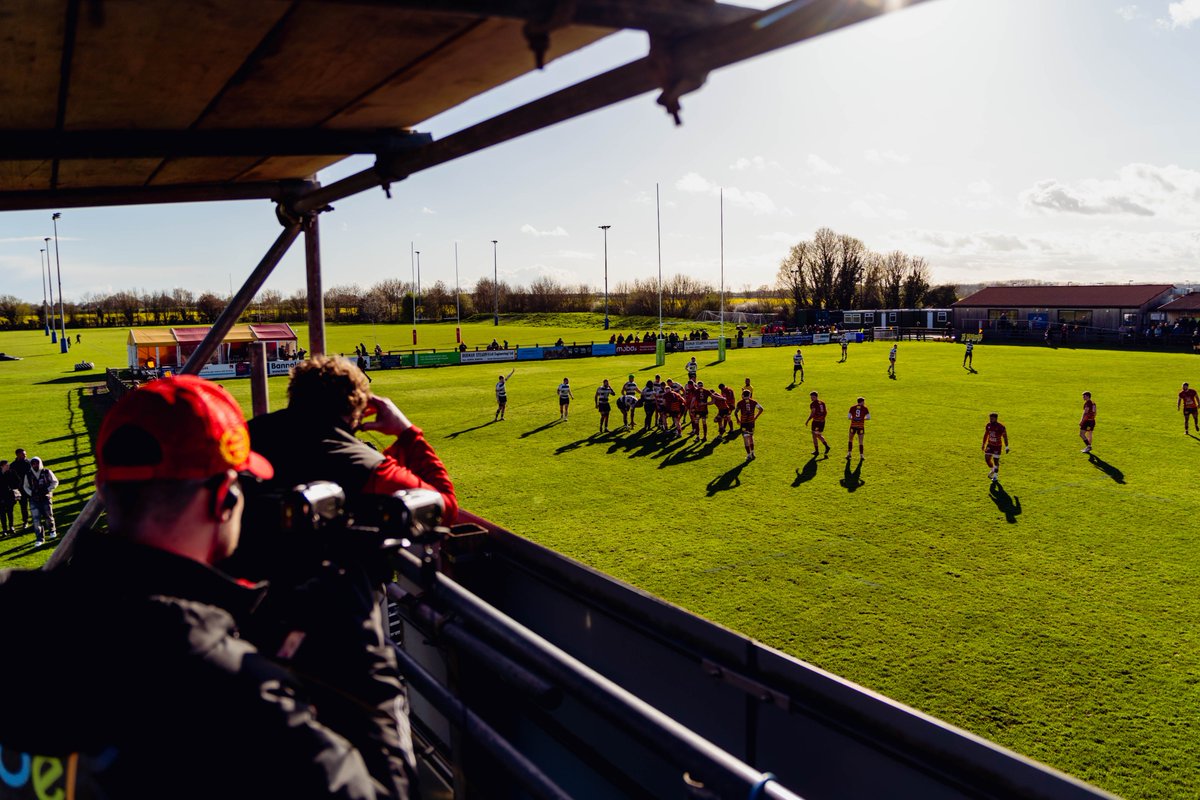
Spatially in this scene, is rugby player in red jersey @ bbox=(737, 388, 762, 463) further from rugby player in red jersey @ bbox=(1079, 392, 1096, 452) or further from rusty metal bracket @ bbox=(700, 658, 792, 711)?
rusty metal bracket @ bbox=(700, 658, 792, 711)

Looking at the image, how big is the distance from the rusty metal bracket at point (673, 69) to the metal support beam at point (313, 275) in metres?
3.20

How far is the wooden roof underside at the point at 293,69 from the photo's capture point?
1903 millimetres

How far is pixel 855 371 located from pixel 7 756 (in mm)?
38029

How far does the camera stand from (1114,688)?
24.1ft

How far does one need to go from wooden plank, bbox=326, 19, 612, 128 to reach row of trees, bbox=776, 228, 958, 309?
10219 centimetres

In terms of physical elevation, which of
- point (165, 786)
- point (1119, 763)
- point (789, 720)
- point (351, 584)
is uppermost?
point (351, 584)

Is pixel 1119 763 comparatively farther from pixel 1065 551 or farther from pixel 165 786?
pixel 165 786

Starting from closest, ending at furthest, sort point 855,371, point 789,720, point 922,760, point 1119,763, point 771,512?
point 922,760 → point 789,720 → point 1119,763 → point 771,512 → point 855,371

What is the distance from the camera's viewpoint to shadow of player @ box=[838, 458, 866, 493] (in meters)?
15.0

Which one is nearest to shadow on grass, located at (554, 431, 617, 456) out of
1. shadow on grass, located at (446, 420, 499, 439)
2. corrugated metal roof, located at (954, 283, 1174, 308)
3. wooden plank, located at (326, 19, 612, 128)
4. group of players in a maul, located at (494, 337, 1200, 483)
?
group of players in a maul, located at (494, 337, 1200, 483)

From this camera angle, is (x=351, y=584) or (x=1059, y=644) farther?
(x=1059, y=644)

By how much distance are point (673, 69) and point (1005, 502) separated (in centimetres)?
1396

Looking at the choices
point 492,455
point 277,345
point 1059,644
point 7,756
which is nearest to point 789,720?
point 7,756

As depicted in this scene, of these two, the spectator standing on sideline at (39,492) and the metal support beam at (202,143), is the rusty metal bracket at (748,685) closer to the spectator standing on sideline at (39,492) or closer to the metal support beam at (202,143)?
the metal support beam at (202,143)
